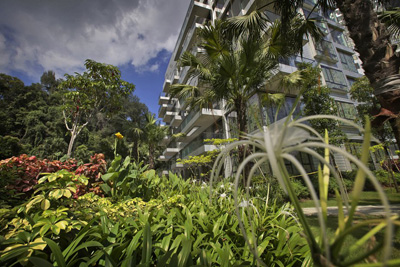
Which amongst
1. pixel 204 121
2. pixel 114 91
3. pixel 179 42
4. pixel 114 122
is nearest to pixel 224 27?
pixel 114 91

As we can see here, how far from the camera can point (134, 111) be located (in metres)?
32.0

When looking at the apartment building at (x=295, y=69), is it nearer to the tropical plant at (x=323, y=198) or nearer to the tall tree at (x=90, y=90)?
the tall tree at (x=90, y=90)

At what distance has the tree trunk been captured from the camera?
2.38m

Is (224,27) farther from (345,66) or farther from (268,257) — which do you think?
(345,66)

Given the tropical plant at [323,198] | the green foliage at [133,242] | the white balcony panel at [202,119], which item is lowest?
the green foliage at [133,242]

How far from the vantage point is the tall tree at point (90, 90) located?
893 cm

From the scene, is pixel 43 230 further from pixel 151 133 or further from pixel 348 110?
pixel 348 110

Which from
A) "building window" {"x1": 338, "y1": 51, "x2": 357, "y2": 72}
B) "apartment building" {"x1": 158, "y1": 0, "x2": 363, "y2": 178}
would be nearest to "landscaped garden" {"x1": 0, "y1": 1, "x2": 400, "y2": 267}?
"apartment building" {"x1": 158, "y1": 0, "x2": 363, "y2": 178}

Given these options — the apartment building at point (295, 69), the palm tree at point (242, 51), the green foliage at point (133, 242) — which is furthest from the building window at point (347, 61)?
the green foliage at point (133, 242)

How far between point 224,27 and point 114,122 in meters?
26.0

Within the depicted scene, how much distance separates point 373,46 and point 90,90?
10640 millimetres

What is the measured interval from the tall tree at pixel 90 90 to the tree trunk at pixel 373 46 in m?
9.68

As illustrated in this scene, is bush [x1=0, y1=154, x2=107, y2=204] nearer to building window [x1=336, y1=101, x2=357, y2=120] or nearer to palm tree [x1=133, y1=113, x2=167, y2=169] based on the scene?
palm tree [x1=133, y1=113, x2=167, y2=169]

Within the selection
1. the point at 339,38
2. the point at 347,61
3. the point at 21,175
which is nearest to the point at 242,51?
the point at 21,175
